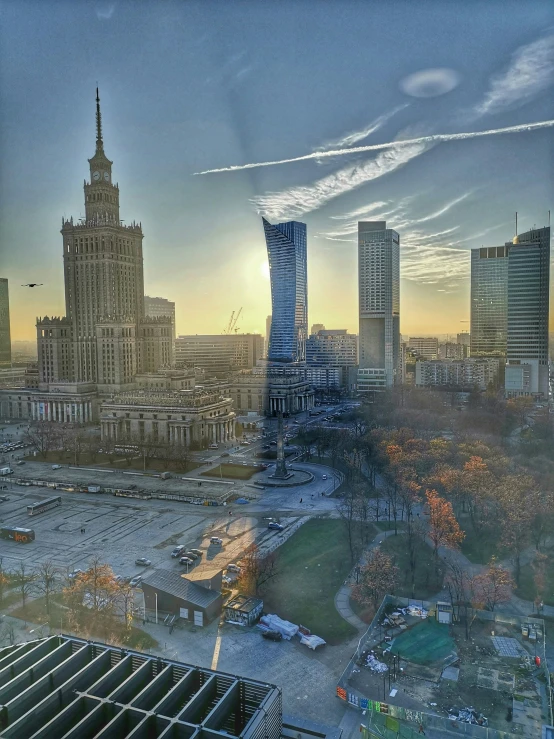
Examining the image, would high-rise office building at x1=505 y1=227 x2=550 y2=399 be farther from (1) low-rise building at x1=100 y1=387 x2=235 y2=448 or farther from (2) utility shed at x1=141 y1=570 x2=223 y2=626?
(2) utility shed at x1=141 y1=570 x2=223 y2=626

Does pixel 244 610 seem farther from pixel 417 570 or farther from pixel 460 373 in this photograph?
pixel 460 373

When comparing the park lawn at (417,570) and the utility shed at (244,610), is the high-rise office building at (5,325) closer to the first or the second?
the utility shed at (244,610)

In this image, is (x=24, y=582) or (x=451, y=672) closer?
(x=451, y=672)

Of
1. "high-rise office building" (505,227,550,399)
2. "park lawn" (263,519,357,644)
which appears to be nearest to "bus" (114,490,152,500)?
"park lawn" (263,519,357,644)

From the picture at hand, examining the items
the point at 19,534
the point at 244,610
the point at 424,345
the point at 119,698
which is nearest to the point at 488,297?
the point at 424,345

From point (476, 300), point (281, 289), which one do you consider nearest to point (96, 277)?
point (281, 289)

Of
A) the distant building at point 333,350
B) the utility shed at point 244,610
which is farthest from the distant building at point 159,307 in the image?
the utility shed at point 244,610
